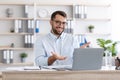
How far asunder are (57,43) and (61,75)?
998mm

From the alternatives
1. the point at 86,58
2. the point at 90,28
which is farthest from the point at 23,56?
the point at 86,58

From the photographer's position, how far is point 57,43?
3.03 metres

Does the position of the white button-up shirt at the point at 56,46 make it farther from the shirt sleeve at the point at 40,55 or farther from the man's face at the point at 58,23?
the man's face at the point at 58,23

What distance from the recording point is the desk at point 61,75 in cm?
200

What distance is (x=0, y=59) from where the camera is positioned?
606cm

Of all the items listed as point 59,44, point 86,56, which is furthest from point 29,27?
point 86,56

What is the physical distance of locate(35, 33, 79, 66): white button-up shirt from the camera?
9.43ft

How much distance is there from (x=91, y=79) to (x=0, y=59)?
4247mm

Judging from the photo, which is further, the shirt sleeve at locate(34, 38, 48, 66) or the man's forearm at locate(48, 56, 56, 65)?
the shirt sleeve at locate(34, 38, 48, 66)

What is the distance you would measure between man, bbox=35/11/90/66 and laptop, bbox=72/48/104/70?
0.69m

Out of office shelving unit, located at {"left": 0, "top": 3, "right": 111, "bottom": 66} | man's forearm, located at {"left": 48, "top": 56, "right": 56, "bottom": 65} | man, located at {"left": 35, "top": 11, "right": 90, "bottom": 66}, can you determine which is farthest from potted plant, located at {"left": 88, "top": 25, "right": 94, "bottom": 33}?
man's forearm, located at {"left": 48, "top": 56, "right": 56, "bottom": 65}

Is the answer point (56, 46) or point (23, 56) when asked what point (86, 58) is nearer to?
point (56, 46)

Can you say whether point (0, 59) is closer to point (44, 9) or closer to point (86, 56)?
point (44, 9)

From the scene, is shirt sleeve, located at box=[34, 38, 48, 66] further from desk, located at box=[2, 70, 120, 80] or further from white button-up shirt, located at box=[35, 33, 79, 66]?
desk, located at box=[2, 70, 120, 80]
